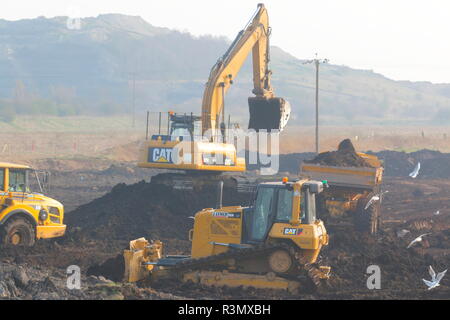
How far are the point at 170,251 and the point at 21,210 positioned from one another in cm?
412

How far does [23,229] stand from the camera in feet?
70.0

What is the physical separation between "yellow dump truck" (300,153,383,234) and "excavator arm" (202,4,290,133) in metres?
5.16

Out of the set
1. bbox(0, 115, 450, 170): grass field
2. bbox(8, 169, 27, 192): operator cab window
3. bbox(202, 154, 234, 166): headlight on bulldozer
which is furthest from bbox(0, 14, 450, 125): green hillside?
bbox(8, 169, 27, 192): operator cab window

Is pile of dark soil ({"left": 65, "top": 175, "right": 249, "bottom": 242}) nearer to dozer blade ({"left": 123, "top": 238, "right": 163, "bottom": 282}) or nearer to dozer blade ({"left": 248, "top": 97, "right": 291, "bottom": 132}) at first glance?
dozer blade ({"left": 248, "top": 97, "right": 291, "bottom": 132})

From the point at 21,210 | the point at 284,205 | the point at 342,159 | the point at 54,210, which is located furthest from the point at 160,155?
the point at 284,205

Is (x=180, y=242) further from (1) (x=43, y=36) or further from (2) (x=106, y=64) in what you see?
(1) (x=43, y=36)

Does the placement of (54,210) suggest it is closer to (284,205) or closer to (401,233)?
(284,205)

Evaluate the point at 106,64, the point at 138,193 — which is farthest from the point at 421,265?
the point at 106,64

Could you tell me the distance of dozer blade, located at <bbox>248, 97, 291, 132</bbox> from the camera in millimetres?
31469

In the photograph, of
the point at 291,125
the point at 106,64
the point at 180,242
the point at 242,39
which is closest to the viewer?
the point at 180,242

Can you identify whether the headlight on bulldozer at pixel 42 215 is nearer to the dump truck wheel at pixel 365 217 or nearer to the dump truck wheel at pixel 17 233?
the dump truck wheel at pixel 17 233

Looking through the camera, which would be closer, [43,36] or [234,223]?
[234,223]

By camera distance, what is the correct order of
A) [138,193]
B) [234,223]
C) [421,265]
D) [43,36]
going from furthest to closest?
1. [43,36]
2. [138,193]
3. [421,265]
4. [234,223]
